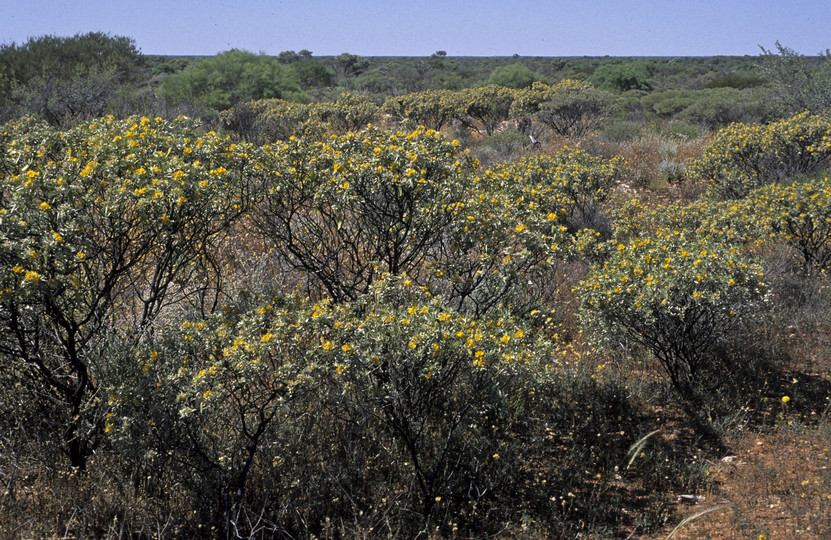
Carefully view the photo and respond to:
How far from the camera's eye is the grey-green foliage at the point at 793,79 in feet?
43.6

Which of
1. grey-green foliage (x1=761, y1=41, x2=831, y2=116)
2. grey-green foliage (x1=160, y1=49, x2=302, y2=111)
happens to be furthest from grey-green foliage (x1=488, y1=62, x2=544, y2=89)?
grey-green foliage (x1=761, y1=41, x2=831, y2=116)

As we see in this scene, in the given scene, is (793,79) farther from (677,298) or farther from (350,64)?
(350,64)

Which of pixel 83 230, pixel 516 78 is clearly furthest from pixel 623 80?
pixel 83 230

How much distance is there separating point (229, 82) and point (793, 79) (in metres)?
18.8

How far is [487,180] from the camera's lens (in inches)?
203

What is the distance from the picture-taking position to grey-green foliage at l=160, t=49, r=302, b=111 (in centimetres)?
2106

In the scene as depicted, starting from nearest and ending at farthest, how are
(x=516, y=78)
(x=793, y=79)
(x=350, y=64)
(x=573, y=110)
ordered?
(x=793, y=79), (x=573, y=110), (x=516, y=78), (x=350, y=64)

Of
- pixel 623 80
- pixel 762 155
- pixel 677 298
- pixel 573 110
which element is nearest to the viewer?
pixel 677 298

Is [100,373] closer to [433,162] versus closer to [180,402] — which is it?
[180,402]

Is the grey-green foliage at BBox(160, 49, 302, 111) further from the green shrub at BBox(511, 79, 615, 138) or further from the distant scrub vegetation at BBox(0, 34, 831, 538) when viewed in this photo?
the distant scrub vegetation at BBox(0, 34, 831, 538)

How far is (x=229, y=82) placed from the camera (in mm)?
23297

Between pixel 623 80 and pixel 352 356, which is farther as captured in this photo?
pixel 623 80

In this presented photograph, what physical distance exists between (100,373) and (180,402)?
Answer: 0.87 meters

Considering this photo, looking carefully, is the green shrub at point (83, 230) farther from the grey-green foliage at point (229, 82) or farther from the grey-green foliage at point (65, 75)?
the grey-green foliage at point (229, 82)
